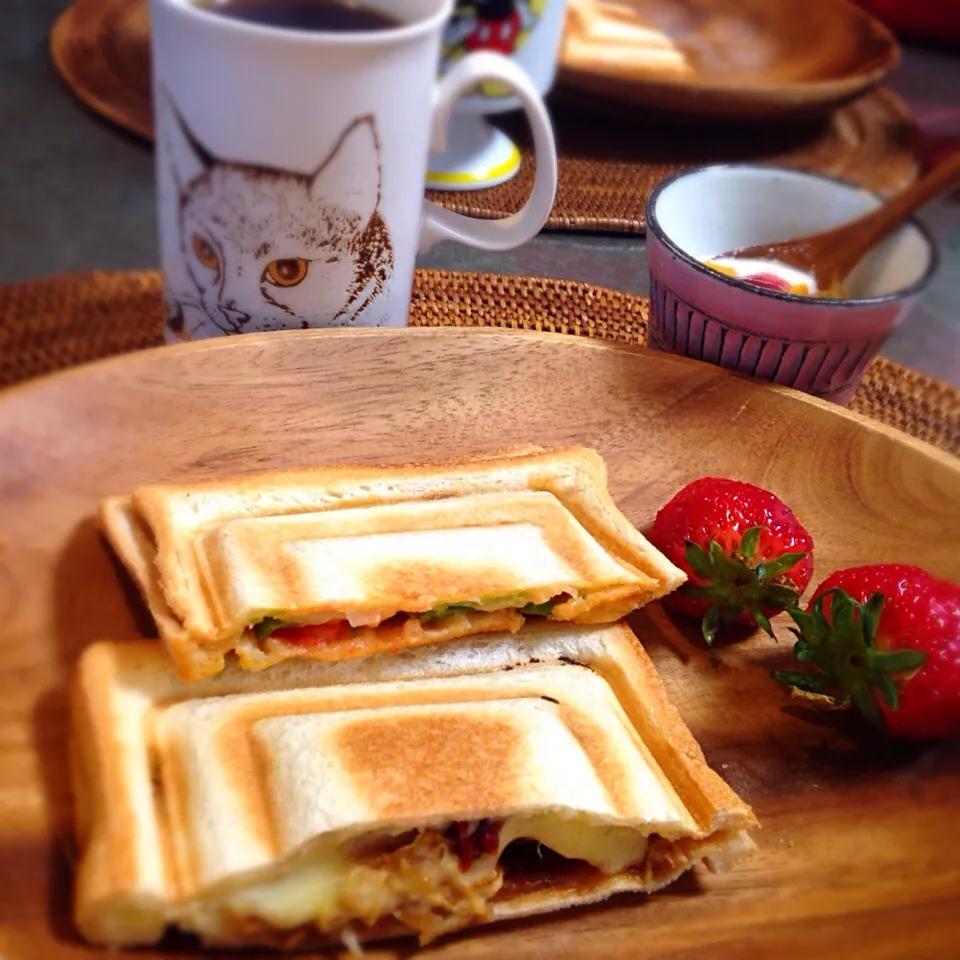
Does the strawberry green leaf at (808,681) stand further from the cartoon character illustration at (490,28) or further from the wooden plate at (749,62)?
the wooden plate at (749,62)

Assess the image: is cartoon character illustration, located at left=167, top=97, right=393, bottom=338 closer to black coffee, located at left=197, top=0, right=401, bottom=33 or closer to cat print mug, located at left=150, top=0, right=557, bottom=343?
cat print mug, located at left=150, top=0, right=557, bottom=343

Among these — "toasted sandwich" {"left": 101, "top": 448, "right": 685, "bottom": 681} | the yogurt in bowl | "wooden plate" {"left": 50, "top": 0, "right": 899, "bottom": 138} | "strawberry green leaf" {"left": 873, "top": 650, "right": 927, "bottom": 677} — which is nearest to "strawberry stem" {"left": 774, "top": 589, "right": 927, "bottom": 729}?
"strawberry green leaf" {"left": 873, "top": 650, "right": 927, "bottom": 677}

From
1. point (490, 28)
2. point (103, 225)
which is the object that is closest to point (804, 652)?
point (490, 28)

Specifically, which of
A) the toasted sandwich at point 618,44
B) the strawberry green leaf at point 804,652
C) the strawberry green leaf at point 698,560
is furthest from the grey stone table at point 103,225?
the strawberry green leaf at point 804,652

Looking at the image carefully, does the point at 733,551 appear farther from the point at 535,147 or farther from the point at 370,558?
the point at 535,147

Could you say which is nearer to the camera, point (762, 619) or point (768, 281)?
point (762, 619)
